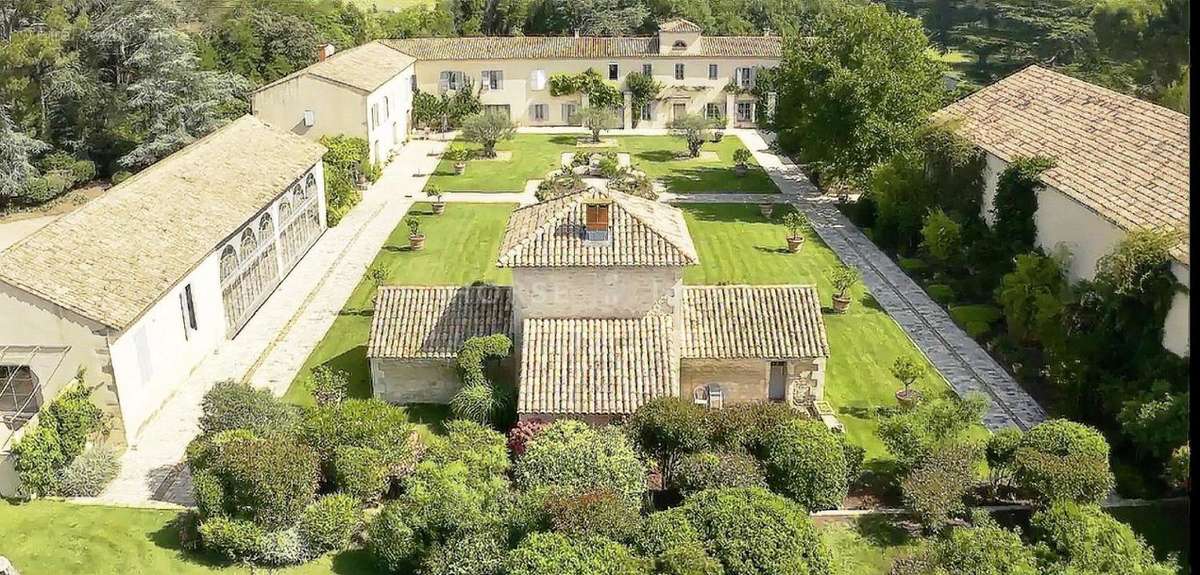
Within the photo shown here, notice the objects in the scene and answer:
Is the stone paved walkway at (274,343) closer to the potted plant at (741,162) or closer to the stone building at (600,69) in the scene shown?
the potted plant at (741,162)

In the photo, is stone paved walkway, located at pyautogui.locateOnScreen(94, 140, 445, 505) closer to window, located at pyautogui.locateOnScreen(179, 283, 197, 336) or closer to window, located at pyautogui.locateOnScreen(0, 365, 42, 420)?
window, located at pyautogui.locateOnScreen(179, 283, 197, 336)

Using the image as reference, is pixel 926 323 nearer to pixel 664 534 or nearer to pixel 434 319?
pixel 434 319

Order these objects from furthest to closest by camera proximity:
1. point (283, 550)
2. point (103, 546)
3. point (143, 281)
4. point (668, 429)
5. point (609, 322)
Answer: point (143, 281) → point (609, 322) → point (668, 429) → point (103, 546) → point (283, 550)

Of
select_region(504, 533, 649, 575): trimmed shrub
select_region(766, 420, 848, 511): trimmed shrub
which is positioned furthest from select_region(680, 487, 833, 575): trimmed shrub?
select_region(766, 420, 848, 511): trimmed shrub

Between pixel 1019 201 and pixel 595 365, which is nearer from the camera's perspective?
pixel 595 365

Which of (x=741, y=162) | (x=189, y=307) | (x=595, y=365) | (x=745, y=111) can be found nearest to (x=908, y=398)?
(x=595, y=365)

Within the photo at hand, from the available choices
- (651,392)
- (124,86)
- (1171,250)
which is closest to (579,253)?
(651,392)

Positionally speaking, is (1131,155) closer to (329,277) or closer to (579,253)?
(579,253)
